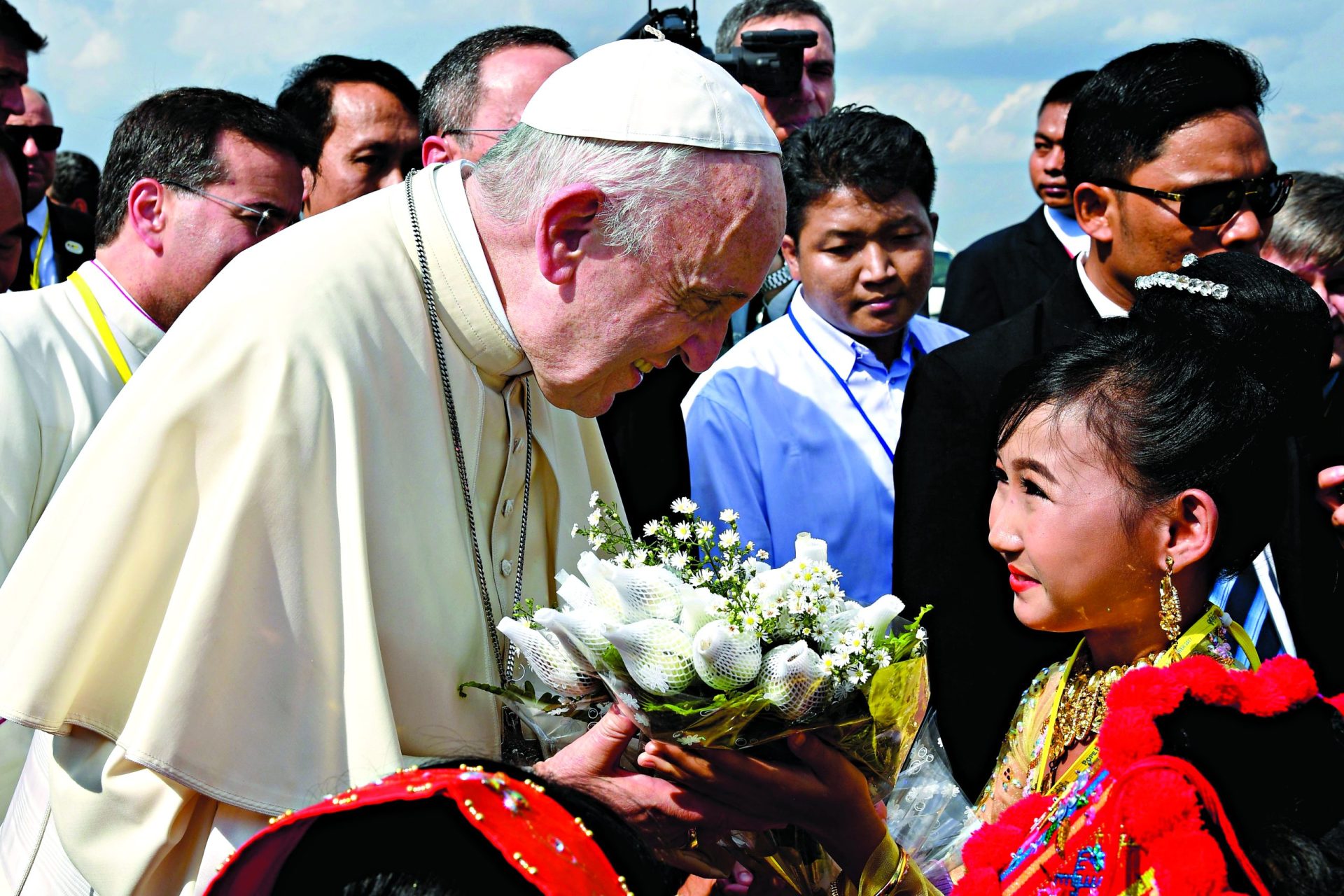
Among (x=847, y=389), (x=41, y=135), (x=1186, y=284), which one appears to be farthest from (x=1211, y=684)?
(x=41, y=135)

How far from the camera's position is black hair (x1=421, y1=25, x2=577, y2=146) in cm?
461

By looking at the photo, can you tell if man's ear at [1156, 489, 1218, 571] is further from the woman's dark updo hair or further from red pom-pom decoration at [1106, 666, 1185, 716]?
red pom-pom decoration at [1106, 666, 1185, 716]

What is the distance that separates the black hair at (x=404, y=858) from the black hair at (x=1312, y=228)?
4786 mm

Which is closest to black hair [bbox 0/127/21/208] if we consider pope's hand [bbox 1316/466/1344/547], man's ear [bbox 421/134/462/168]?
man's ear [bbox 421/134/462/168]

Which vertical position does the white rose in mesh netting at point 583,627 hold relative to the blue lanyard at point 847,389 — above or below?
below

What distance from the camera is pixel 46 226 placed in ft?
22.5

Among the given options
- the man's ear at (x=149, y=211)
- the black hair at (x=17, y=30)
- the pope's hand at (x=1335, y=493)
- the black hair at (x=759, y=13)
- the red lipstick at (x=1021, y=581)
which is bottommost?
the red lipstick at (x=1021, y=581)

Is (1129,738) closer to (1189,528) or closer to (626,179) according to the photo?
(1189,528)

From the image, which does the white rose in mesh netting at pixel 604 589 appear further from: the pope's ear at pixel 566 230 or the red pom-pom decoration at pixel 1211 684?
the red pom-pom decoration at pixel 1211 684

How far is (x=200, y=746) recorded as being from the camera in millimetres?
2260

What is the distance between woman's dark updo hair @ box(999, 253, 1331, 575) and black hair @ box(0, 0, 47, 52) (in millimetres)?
5155

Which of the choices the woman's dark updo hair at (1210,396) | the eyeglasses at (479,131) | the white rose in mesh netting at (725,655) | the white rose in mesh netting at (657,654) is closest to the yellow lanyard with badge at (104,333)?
the eyeglasses at (479,131)

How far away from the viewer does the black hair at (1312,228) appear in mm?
5160

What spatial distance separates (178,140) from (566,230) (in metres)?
2.01
